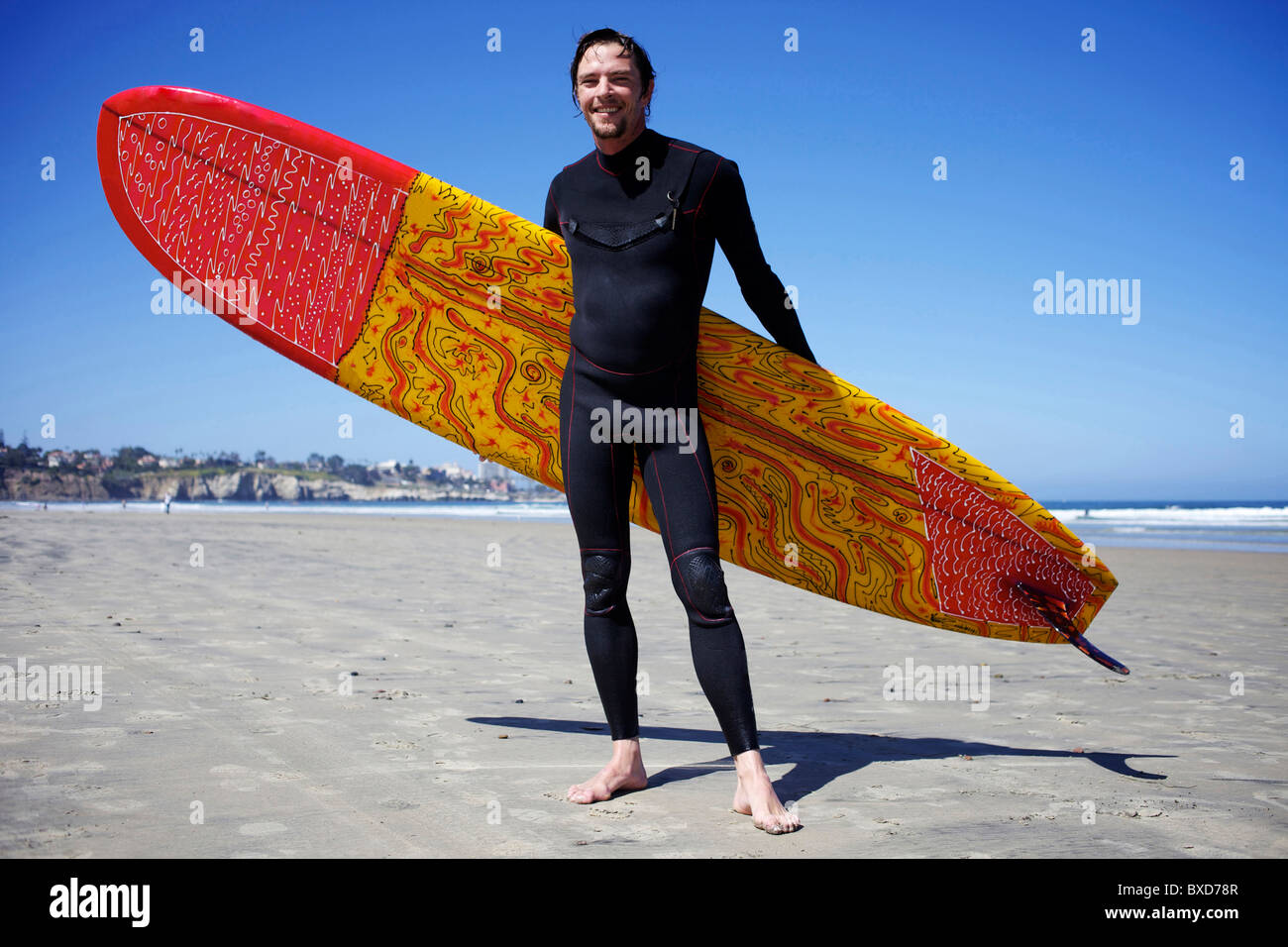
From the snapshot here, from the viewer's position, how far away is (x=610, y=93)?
2.25 m

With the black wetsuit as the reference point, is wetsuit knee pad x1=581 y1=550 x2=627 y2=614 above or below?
below

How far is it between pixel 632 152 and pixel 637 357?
559 millimetres

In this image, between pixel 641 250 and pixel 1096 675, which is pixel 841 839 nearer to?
pixel 641 250

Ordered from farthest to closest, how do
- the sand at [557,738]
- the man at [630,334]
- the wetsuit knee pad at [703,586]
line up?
the man at [630,334], the wetsuit knee pad at [703,586], the sand at [557,738]

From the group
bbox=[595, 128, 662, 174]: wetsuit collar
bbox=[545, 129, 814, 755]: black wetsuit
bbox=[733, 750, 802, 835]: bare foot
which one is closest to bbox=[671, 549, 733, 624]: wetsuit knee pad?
bbox=[545, 129, 814, 755]: black wetsuit

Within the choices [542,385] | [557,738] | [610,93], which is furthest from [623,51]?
[557,738]

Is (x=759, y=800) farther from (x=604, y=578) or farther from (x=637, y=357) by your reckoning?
(x=637, y=357)

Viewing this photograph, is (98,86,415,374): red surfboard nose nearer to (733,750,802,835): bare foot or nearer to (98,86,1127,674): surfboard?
(98,86,1127,674): surfboard

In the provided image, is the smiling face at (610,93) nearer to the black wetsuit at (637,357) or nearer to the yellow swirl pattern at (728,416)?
the black wetsuit at (637,357)

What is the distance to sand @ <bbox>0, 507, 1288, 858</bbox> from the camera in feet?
6.17

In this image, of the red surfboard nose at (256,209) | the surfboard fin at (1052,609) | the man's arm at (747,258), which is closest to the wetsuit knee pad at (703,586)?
the man's arm at (747,258)

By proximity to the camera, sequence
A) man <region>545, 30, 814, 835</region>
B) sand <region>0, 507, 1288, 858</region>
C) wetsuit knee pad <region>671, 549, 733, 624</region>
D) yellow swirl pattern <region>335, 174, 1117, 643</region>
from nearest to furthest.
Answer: sand <region>0, 507, 1288, 858</region> < wetsuit knee pad <region>671, 549, 733, 624</region> < man <region>545, 30, 814, 835</region> < yellow swirl pattern <region>335, 174, 1117, 643</region>

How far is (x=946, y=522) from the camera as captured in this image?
9.87 ft

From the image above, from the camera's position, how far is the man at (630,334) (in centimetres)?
222
